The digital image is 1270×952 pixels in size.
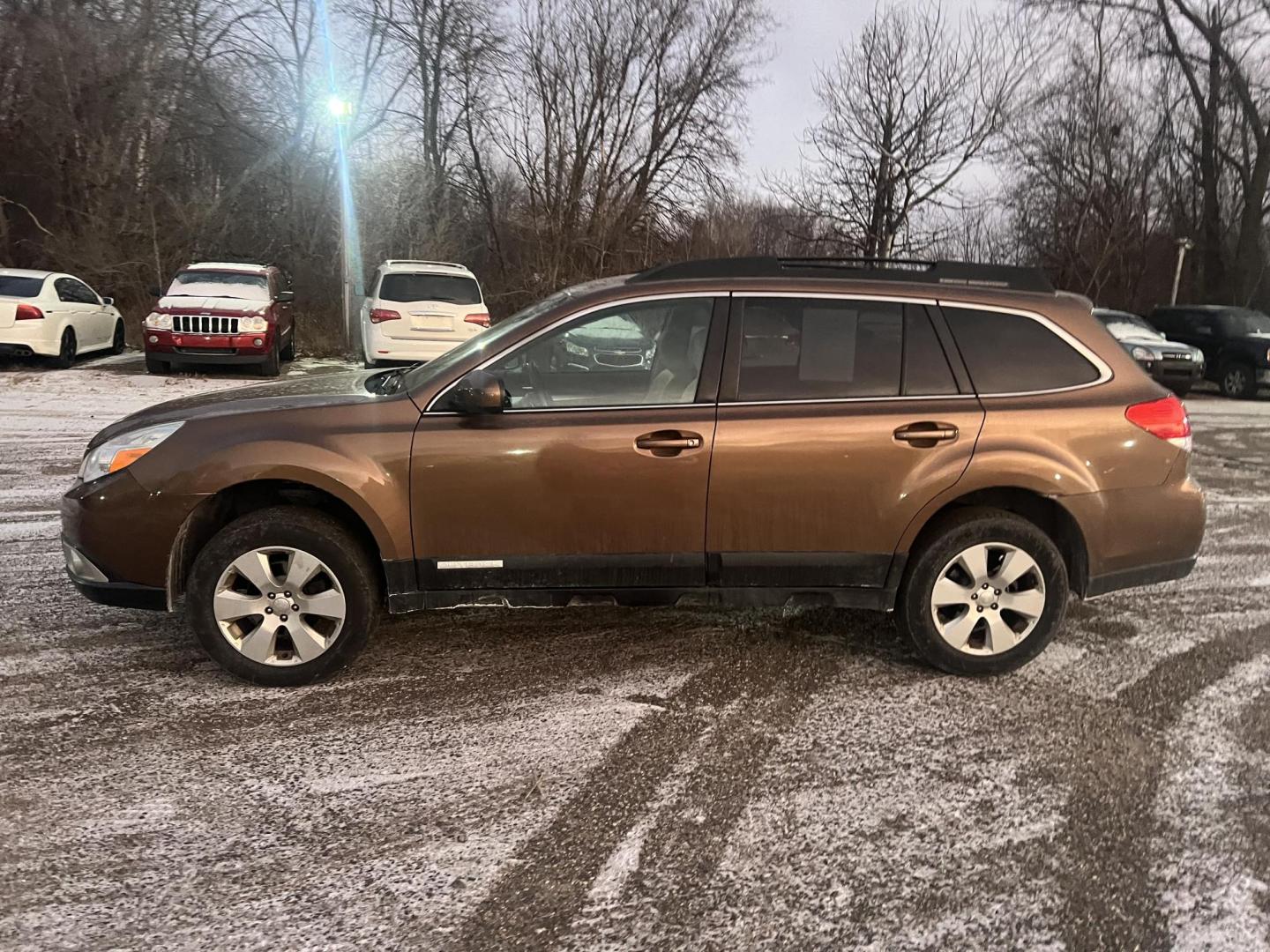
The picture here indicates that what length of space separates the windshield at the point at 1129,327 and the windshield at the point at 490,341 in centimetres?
1585

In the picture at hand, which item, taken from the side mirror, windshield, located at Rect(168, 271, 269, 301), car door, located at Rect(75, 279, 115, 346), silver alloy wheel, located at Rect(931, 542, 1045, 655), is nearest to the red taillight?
silver alloy wheel, located at Rect(931, 542, 1045, 655)

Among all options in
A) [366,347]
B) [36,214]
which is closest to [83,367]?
[366,347]

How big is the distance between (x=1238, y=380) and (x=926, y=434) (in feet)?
55.8

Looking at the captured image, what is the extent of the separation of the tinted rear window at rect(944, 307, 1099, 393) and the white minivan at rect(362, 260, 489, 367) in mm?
9676

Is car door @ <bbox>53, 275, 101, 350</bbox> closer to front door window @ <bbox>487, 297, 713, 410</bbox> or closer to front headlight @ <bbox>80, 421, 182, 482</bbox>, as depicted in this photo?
front headlight @ <bbox>80, 421, 182, 482</bbox>

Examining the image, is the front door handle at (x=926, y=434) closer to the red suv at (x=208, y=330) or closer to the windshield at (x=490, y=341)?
the windshield at (x=490, y=341)

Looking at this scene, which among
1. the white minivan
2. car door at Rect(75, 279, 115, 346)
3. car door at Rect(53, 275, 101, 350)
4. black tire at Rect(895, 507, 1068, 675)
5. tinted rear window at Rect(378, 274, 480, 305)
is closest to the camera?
black tire at Rect(895, 507, 1068, 675)

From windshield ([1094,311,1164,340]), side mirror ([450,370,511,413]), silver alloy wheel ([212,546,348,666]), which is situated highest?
windshield ([1094,311,1164,340])

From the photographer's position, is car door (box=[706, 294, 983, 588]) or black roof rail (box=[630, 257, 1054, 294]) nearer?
car door (box=[706, 294, 983, 588])

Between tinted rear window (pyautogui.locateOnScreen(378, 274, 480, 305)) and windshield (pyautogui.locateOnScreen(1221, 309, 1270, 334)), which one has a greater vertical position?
windshield (pyautogui.locateOnScreen(1221, 309, 1270, 334))

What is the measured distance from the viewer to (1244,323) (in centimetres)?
1741

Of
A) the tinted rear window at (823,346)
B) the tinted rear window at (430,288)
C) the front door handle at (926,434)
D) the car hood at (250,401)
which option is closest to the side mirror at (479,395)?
the car hood at (250,401)

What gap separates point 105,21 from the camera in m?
20.2

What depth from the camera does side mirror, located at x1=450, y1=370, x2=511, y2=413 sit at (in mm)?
3477
